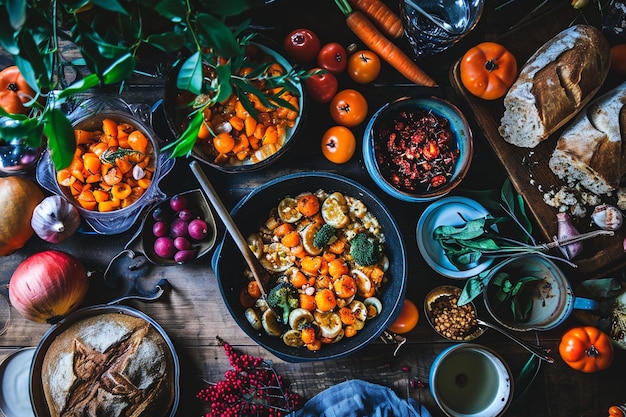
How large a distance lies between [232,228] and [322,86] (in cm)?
59

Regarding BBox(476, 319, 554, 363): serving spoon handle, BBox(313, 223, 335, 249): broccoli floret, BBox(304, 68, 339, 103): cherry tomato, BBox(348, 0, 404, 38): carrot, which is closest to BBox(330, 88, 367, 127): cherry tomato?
BBox(304, 68, 339, 103): cherry tomato

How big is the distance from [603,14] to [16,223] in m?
2.17

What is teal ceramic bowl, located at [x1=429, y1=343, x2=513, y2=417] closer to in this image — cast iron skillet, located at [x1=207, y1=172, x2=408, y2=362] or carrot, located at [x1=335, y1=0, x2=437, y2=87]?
cast iron skillet, located at [x1=207, y1=172, x2=408, y2=362]

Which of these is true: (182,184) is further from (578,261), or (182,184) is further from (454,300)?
(578,261)

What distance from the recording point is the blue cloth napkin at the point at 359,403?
179cm

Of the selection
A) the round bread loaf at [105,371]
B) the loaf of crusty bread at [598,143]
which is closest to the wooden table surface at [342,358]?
the round bread loaf at [105,371]

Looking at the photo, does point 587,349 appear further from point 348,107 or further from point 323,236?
point 348,107

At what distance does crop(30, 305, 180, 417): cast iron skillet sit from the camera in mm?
1700

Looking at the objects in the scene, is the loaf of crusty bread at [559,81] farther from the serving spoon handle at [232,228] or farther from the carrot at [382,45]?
the serving spoon handle at [232,228]

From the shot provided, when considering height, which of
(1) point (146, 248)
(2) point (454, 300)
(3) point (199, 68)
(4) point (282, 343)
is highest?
(3) point (199, 68)

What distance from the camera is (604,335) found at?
6.03 feet

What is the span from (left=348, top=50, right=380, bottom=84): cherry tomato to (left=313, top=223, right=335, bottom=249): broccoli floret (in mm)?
558

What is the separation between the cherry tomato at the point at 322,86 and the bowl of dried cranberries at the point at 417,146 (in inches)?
7.2

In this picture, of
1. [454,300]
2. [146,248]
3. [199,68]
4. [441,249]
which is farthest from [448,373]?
[199,68]
